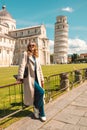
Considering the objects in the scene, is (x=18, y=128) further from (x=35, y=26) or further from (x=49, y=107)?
(x=35, y=26)

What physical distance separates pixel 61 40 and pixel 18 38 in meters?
27.9

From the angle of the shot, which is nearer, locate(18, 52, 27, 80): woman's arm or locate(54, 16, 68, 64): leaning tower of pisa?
locate(18, 52, 27, 80): woman's arm

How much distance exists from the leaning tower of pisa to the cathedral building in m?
14.8

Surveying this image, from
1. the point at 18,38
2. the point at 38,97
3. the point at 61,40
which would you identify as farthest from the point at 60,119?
the point at 61,40

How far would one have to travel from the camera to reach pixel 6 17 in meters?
94.0

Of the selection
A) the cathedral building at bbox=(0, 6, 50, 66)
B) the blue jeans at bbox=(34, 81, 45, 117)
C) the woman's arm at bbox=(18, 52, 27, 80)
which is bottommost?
the blue jeans at bbox=(34, 81, 45, 117)

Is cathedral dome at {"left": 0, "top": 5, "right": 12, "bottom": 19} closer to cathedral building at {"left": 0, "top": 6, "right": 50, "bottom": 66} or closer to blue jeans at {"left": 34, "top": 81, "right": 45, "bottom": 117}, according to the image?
cathedral building at {"left": 0, "top": 6, "right": 50, "bottom": 66}

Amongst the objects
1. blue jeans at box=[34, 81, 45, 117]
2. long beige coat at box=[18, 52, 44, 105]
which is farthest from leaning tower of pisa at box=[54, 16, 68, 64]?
long beige coat at box=[18, 52, 44, 105]

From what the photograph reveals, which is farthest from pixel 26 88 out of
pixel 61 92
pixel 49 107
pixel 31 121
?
pixel 61 92

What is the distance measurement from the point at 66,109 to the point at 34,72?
204 centimetres

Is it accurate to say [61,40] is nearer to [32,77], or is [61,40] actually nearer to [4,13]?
[4,13]

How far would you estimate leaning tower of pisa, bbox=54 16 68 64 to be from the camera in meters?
110

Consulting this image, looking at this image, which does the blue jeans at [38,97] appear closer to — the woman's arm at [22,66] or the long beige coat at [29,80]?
the long beige coat at [29,80]

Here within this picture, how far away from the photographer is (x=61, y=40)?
111m
